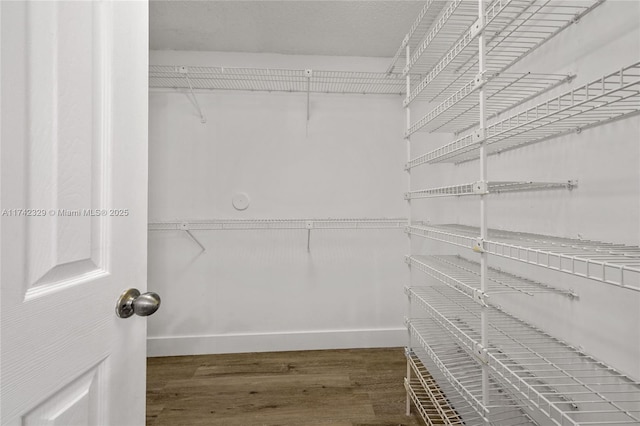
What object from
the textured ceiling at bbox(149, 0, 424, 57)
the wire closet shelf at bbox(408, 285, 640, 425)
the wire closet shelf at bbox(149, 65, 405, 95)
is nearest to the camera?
the wire closet shelf at bbox(408, 285, 640, 425)

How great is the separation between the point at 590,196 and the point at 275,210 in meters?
1.69

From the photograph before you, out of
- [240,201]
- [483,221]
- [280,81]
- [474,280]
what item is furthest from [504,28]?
[240,201]

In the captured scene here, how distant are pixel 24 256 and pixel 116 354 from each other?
29 cm

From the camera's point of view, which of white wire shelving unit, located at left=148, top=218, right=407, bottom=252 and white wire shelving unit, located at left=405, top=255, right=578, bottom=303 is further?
white wire shelving unit, located at left=148, top=218, right=407, bottom=252

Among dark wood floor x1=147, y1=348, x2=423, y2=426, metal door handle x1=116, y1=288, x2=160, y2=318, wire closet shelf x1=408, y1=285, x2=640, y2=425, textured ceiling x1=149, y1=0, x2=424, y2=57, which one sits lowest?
dark wood floor x1=147, y1=348, x2=423, y2=426

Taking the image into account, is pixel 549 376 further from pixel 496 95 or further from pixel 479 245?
pixel 496 95

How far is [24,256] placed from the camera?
42cm

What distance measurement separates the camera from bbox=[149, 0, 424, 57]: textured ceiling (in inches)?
66.1

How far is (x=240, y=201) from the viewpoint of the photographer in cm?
211

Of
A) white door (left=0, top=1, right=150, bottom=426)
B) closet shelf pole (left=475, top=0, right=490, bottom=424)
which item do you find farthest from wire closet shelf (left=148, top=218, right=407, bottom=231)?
white door (left=0, top=1, right=150, bottom=426)

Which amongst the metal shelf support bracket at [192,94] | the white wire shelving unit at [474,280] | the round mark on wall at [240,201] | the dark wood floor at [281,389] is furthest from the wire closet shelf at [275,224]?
the dark wood floor at [281,389]

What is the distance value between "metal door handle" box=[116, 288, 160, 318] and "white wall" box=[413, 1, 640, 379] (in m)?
1.18

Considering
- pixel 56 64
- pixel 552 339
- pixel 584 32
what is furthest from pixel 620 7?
pixel 56 64

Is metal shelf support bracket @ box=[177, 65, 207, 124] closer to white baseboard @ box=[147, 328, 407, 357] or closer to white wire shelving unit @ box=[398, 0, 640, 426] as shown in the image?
white wire shelving unit @ box=[398, 0, 640, 426]
